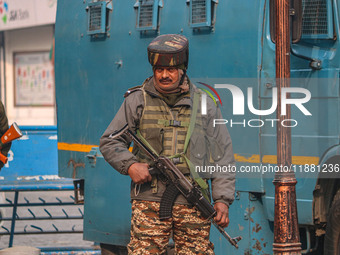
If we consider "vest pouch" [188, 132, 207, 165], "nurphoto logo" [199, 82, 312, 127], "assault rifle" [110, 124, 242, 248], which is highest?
"nurphoto logo" [199, 82, 312, 127]

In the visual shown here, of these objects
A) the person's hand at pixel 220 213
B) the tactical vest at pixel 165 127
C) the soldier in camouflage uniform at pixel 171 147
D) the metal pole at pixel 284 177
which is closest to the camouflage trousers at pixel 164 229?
the soldier in camouflage uniform at pixel 171 147

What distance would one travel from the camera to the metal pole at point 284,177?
242 inches

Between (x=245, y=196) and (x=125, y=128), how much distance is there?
190 cm

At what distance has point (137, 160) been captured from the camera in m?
5.32

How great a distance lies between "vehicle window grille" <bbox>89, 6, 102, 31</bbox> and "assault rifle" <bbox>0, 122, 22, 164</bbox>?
1.24m

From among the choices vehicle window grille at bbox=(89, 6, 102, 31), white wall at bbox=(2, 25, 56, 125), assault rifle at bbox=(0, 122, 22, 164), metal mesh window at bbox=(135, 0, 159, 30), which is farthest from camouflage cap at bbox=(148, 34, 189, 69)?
white wall at bbox=(2, 25, 56, 125)

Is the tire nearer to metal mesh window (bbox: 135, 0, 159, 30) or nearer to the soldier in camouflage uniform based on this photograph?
the soldier in camouflage uniform

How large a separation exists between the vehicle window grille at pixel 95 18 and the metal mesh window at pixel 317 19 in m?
2.29

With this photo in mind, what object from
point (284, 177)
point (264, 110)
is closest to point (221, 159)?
point (284, 177)

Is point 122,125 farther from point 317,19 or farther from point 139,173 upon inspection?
point 317,19

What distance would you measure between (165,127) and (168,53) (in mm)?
472

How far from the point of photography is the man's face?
5.25m

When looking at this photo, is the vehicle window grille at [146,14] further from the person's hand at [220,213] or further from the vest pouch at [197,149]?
the person's hand at [220,213]

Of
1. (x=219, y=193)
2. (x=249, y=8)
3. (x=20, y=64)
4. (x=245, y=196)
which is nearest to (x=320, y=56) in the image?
(x=249, y=8)
